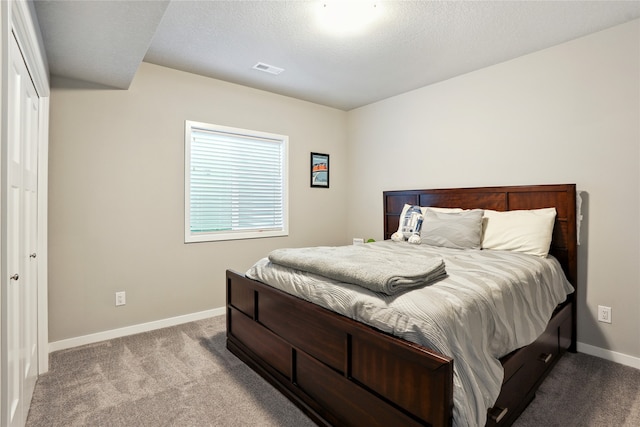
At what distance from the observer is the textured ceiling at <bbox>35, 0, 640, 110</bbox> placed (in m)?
1.99

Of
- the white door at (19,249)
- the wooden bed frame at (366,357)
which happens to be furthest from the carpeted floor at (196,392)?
the white door at (19,249)

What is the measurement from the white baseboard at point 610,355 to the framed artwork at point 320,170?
3.03 meters

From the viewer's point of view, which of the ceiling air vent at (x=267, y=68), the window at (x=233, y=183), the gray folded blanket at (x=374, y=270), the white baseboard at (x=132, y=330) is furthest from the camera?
the window at (x=233, y=183)

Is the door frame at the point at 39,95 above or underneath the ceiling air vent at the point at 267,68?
underneath

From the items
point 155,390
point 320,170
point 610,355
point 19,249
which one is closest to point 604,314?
point 610,355

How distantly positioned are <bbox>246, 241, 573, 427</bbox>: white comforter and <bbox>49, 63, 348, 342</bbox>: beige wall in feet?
4.71

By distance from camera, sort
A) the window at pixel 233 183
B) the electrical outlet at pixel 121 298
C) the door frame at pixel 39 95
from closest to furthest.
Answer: the door frame at pixel 39 95 → the electrical outlet at pixel 121 298 → the window at pixel 233 183

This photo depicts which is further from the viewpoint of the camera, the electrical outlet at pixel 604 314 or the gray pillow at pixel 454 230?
the gray pillow at pixel 454 230

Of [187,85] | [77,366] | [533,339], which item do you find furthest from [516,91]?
[77,366]

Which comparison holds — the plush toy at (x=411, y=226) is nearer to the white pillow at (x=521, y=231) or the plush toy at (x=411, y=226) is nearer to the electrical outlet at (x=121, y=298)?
the white pillow at (x=521, y=231)

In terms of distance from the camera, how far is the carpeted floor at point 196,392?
183 centimetres

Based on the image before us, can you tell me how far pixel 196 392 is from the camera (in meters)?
2.08

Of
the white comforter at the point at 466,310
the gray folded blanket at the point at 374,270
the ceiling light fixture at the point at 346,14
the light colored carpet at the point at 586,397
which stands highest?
the ceiling light fixture at the point at 346,14

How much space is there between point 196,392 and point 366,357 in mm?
1216
